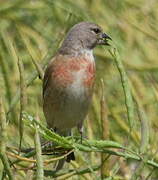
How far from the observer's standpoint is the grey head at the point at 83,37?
4.44 metres

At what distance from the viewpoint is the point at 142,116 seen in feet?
9.86

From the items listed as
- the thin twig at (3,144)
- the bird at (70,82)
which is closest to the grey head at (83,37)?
the bird at (70,82)

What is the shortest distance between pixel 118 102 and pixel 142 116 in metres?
2.35

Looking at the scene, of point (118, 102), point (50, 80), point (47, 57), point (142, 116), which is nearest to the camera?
point (142, 116)

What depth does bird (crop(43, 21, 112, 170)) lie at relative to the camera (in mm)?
4164

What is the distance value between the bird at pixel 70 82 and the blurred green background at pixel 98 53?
11 centimetres

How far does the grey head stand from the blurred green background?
→ 83mm

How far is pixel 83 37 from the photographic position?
4523mm

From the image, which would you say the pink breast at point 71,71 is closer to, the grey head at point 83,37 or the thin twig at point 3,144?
the grey head at point 83,37

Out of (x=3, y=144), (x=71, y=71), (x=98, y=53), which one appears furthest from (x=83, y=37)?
(x=3, y=144)

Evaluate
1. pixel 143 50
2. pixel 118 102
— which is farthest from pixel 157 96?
pixel 143 50

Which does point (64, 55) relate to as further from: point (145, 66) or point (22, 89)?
point (22, 89)

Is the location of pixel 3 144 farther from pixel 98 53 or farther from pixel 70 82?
pixel 98 53

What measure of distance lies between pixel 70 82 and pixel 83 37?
18.8 inches
